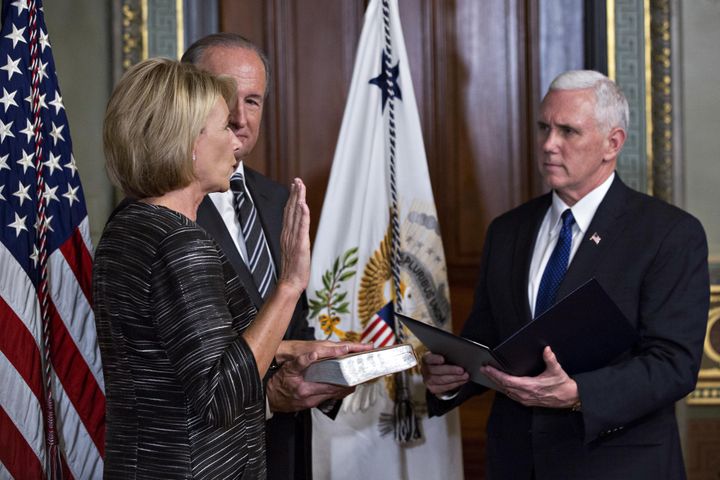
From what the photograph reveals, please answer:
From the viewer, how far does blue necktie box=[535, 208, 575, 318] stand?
8.20ft

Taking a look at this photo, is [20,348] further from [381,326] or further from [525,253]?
[525,253]

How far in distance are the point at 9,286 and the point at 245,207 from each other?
2.62 feet

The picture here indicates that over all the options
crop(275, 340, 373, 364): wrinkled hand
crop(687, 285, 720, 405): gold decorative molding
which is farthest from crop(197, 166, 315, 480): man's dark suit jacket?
crop(687, 285, 720, 405): gold decorative molding

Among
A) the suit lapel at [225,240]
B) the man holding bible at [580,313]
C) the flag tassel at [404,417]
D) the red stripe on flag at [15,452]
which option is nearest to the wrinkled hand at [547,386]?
the man holding bible at [580,313]

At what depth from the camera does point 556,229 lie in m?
2.64

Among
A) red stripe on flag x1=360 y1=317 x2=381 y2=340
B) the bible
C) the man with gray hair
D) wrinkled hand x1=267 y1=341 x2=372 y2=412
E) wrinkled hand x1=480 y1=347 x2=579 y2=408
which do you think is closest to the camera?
the bible

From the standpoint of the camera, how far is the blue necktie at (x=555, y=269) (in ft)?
8.20

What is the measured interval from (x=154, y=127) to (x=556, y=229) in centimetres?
137

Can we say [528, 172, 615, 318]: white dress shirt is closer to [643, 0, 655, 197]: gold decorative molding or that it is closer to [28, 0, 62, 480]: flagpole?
[643, 0, 655, 197]: gold decorative molding

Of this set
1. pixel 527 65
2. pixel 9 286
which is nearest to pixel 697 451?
pixel 527 65

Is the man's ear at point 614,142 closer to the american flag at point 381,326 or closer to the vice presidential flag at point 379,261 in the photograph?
the vice presidential flag at point 379,261

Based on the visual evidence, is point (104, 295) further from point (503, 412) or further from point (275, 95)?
point (275, 95)

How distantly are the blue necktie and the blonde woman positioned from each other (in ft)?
3.14

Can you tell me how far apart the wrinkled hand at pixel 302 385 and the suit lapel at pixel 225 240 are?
0.77 feet
